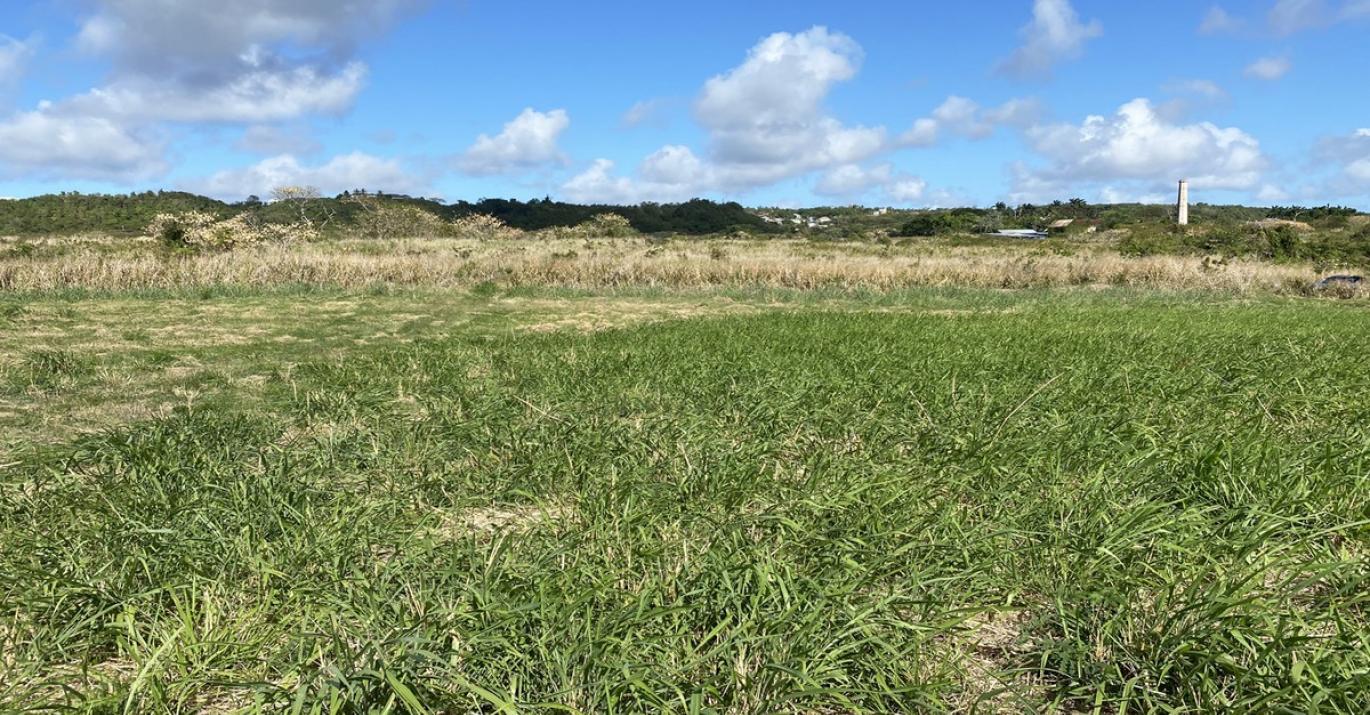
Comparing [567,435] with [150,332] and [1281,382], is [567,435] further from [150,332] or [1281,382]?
[150,332]

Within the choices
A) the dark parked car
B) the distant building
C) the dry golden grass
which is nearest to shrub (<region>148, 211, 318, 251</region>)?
the dry golden grass

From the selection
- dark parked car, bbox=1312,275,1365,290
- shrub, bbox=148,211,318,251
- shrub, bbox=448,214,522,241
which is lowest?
dark parked car, bbox=1312,275,1365,290

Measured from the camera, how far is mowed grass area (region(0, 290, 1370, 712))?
1927 mm

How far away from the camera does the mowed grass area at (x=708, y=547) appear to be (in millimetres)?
1927

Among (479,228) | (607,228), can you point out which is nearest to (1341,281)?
(479,228)

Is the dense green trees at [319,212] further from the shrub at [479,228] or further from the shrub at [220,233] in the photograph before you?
the shrub at [220,233]

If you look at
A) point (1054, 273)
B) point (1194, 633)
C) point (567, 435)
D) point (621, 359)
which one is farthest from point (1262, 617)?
point (1054, 273)

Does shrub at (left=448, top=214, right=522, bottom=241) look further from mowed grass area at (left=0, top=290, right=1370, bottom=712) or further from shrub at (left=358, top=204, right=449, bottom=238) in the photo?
mowed grass area at (left=0, top=290, right=1370, bottom=712)

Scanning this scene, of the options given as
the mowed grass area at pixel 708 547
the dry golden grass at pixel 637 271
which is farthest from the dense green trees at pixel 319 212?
the mowed grass area at pixel 708 547

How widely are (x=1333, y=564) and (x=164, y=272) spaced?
22310 mm

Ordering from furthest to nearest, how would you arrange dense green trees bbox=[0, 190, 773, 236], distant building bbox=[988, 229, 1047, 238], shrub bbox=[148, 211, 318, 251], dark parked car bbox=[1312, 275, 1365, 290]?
distant building bbox=[988, 229, 1047, 238], dense green trees bbox=[0, 190, 773, 236], shrub bbox=[148, 211, 318, 251], dark parked car bbox=[1312, 275, 1365, 290]

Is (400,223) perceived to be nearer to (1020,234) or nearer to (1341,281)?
(1020,234)

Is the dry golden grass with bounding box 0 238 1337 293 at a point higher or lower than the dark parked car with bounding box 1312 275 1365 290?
higher

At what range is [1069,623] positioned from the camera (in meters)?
2.21
